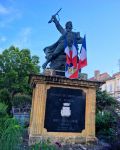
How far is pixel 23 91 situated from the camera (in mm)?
29109

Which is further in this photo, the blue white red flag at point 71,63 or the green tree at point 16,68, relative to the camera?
the green tree at point 16,68

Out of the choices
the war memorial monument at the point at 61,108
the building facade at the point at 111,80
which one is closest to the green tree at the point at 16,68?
the building facade at the point at 111,80

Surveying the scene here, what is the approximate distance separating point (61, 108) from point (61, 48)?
7.72 ft

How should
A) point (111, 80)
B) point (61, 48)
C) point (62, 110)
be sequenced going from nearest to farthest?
point (62, 110)
point (61, 48)
point (111, 80)

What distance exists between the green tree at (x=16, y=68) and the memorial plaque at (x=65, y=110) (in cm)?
2043

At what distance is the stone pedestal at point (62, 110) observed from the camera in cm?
837

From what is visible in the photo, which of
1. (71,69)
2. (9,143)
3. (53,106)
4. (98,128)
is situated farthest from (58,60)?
(9,143)

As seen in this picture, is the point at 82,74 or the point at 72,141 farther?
the point at 82,74

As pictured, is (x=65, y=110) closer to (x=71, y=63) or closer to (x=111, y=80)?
(x=71, y=63)

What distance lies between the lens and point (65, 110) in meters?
8.66

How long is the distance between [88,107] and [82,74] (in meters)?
1.21

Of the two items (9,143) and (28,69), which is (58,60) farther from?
(28,69)

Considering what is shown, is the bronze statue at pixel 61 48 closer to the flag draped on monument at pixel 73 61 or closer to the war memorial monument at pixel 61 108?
the war memorial monument at pixel 61 108

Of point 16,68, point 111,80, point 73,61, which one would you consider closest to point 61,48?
point 73,61
